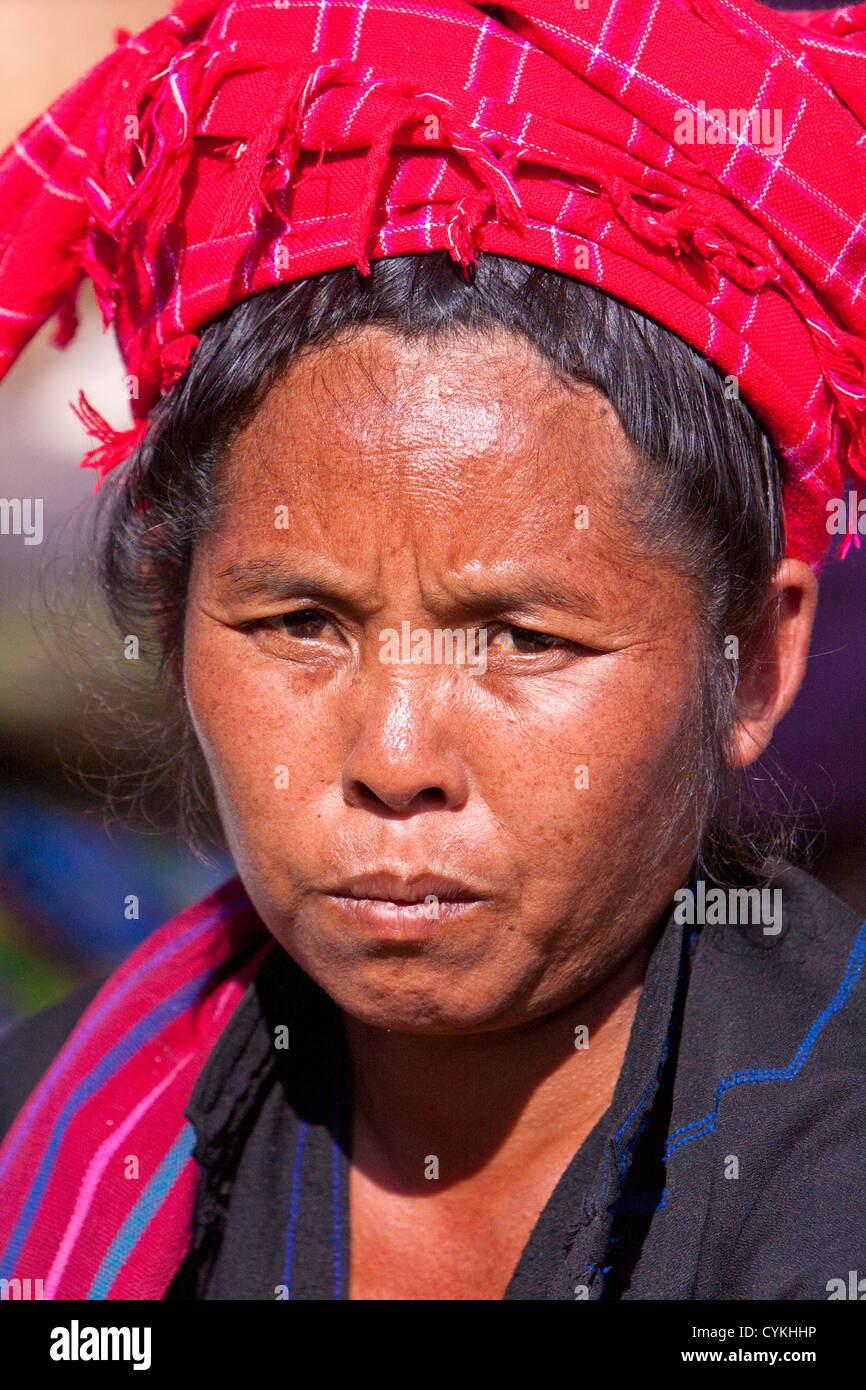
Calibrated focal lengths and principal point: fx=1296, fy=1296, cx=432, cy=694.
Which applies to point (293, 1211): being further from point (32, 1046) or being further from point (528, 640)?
point (528, 640)

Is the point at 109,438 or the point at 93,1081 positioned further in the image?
the point at 93,1081

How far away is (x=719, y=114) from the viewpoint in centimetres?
166

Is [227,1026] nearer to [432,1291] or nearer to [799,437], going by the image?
[432,1291]

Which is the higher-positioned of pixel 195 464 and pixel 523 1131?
pixel 195 464

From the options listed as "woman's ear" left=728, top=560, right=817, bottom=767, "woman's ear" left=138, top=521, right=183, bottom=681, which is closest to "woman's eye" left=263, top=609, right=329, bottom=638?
"woman's ear" left=138, top=521, right=183, bottom=681

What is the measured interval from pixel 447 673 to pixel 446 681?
1 cm

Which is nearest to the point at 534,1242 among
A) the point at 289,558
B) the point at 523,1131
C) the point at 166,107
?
the point at 523,1131

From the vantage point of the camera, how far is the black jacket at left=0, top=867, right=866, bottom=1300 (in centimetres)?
168

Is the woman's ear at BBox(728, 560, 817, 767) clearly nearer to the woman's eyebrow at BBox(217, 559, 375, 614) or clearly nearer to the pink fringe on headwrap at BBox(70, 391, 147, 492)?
the woman's eyebrow at BBox(217, 559, 375, 614)

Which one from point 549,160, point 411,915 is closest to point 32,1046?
point 411,915

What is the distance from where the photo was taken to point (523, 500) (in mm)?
1589

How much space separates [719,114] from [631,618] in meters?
0.66
